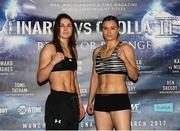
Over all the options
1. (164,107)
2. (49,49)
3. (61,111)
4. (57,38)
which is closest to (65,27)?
(57,38)

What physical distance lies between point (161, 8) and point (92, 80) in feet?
3.44

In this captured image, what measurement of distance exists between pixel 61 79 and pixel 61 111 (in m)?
0.29

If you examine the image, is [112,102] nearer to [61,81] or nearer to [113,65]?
[113,65]

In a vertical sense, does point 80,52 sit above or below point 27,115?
above

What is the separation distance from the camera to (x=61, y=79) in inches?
129

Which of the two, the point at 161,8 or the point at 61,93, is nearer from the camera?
the point at 61,93

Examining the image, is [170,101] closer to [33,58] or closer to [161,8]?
[161,8]

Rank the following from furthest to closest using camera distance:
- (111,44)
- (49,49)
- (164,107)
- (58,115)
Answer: (164,107) → (111,44) → (49,49) → (58,115)

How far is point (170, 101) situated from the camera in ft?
12.8

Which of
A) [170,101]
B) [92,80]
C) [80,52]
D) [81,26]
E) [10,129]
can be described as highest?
[81,26]

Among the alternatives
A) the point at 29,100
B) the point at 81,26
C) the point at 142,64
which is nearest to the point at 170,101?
the point at 142,64

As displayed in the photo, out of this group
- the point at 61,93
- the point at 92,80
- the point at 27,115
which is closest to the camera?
the point at 61,93

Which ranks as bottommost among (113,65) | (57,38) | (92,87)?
(92,87)

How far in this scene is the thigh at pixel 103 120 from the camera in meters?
3.40
